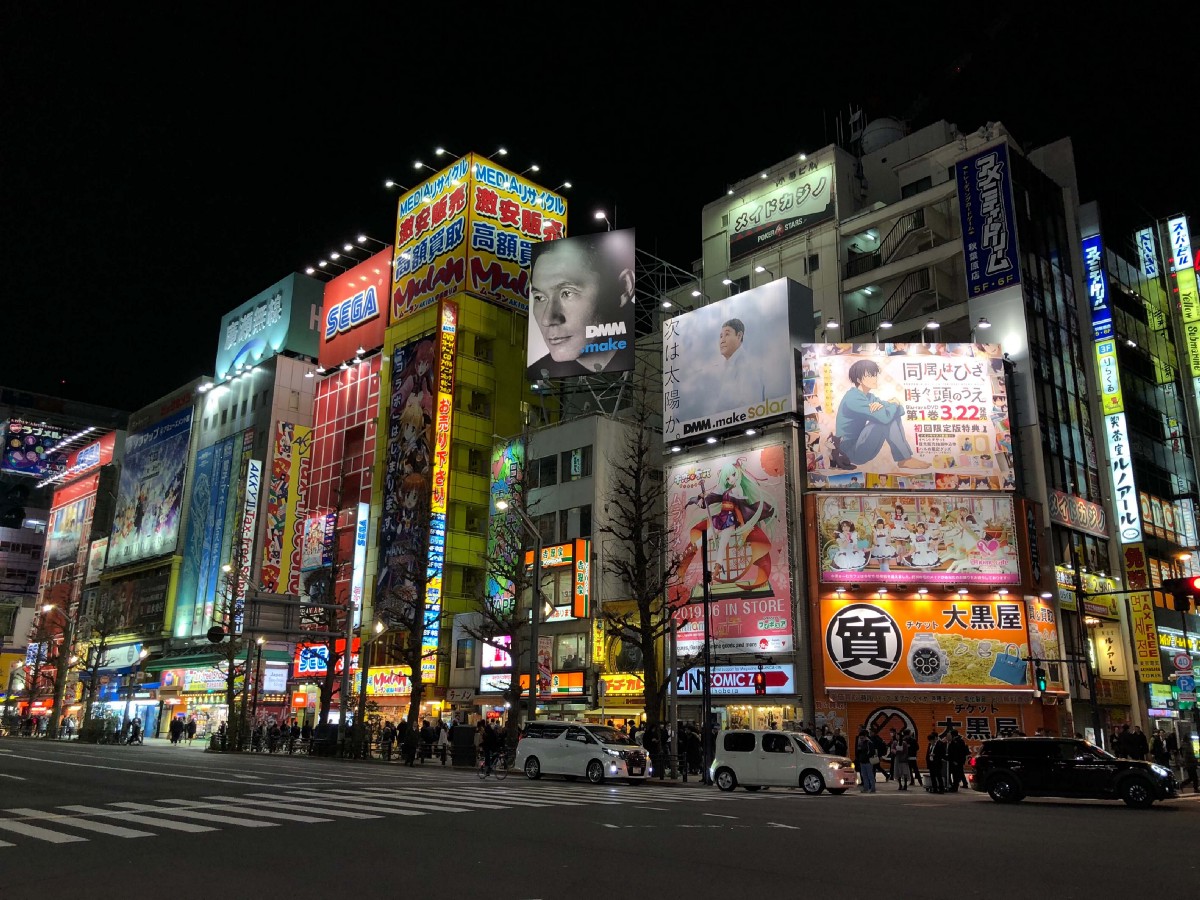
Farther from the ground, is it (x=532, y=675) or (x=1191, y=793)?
(x=532, y=675)

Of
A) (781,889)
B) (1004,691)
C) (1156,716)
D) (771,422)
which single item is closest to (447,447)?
(771,422)

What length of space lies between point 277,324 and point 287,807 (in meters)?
64.9

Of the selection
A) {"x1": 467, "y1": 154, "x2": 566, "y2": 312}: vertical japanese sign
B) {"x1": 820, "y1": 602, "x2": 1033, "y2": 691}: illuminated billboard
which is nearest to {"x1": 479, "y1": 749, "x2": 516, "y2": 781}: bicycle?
{"x1": 820, "y1": 602, "x2": 1033, "y2": 691}: illuminated billboard

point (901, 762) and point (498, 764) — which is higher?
point (901, 762)

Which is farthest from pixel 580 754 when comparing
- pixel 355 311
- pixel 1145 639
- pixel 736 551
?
pixel 355 311

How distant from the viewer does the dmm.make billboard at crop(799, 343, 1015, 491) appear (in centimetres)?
3631

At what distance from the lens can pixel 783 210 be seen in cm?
5159

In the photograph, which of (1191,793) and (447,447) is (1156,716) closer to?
(1191,793)

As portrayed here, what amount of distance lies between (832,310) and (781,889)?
42.4m

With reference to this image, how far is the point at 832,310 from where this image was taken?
47688 mm

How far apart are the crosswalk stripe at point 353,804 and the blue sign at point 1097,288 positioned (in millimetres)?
41583

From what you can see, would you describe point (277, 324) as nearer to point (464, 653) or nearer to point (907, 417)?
point (464, 653)

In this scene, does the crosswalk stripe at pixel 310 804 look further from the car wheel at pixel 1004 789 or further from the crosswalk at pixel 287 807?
the car wheel at pixel 1004 789

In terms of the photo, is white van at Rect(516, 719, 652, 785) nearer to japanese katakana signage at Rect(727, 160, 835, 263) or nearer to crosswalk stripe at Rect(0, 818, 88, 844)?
crosswalk stripe at Rect(0, 818, 88, 844)
